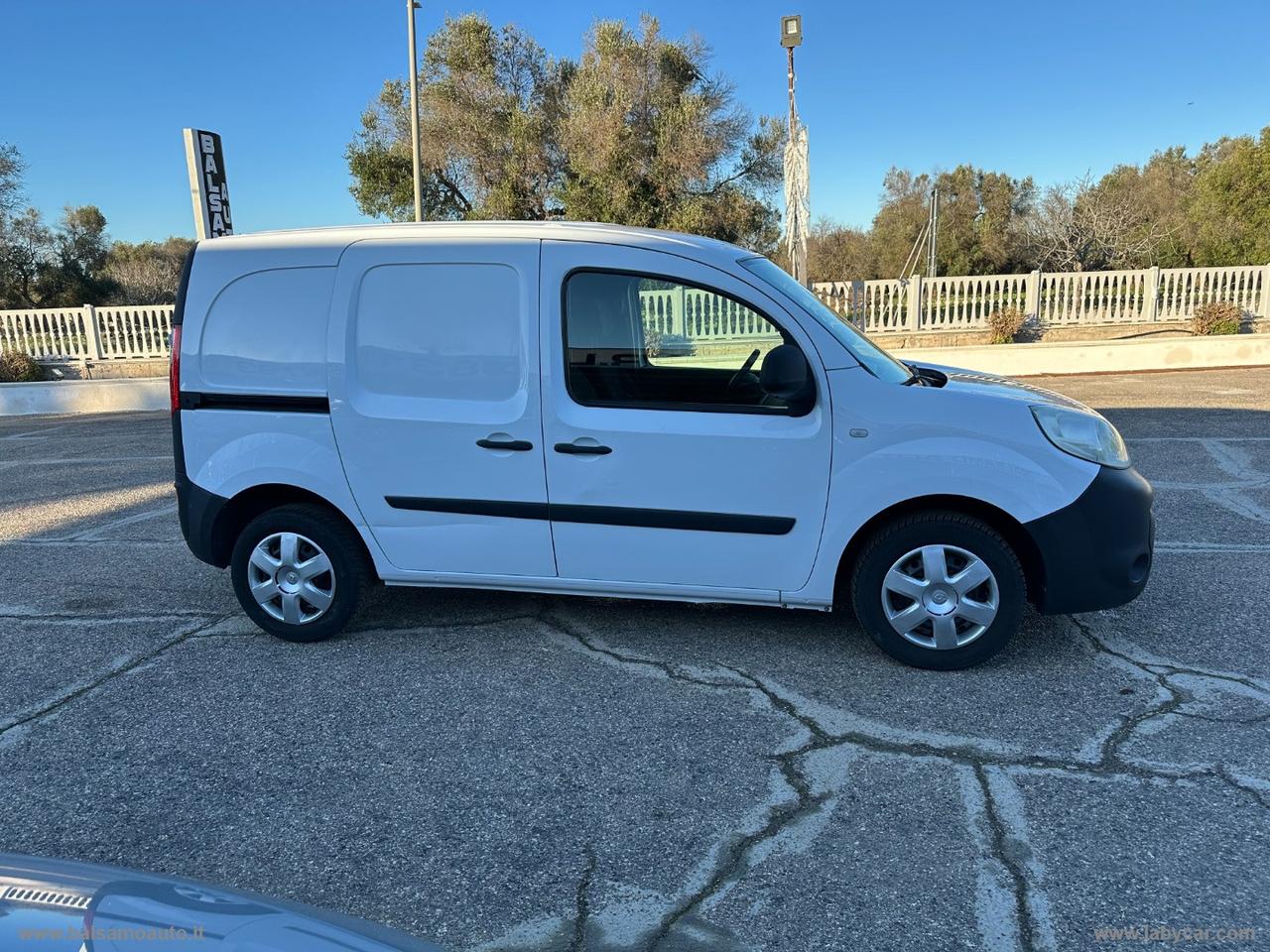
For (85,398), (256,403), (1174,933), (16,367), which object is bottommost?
(1174,933)

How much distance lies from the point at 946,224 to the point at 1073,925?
156 ft

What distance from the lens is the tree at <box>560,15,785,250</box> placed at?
989 inches

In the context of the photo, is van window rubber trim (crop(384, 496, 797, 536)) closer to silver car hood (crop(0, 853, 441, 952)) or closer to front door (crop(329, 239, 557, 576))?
front door (crop(329, 239, 557, 576))

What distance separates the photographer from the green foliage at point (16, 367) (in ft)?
62.5

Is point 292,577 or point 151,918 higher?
point 151,918

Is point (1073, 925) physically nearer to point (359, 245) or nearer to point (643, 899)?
point (643, 899)

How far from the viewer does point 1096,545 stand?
345 centimetres

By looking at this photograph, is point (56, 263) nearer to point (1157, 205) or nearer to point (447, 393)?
point (447, 393)

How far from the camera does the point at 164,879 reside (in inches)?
58.7

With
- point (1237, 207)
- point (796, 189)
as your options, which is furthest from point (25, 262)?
point (1237, 207)

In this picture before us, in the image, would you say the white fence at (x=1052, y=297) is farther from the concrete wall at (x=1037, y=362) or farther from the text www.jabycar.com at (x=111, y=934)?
the text www.jabycar.com at (x=111, y=934)

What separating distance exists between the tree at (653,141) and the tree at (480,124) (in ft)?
3.57

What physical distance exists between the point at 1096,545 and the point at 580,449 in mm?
2139

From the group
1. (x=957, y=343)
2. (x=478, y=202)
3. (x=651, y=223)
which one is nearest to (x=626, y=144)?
(x=651, y=223)
